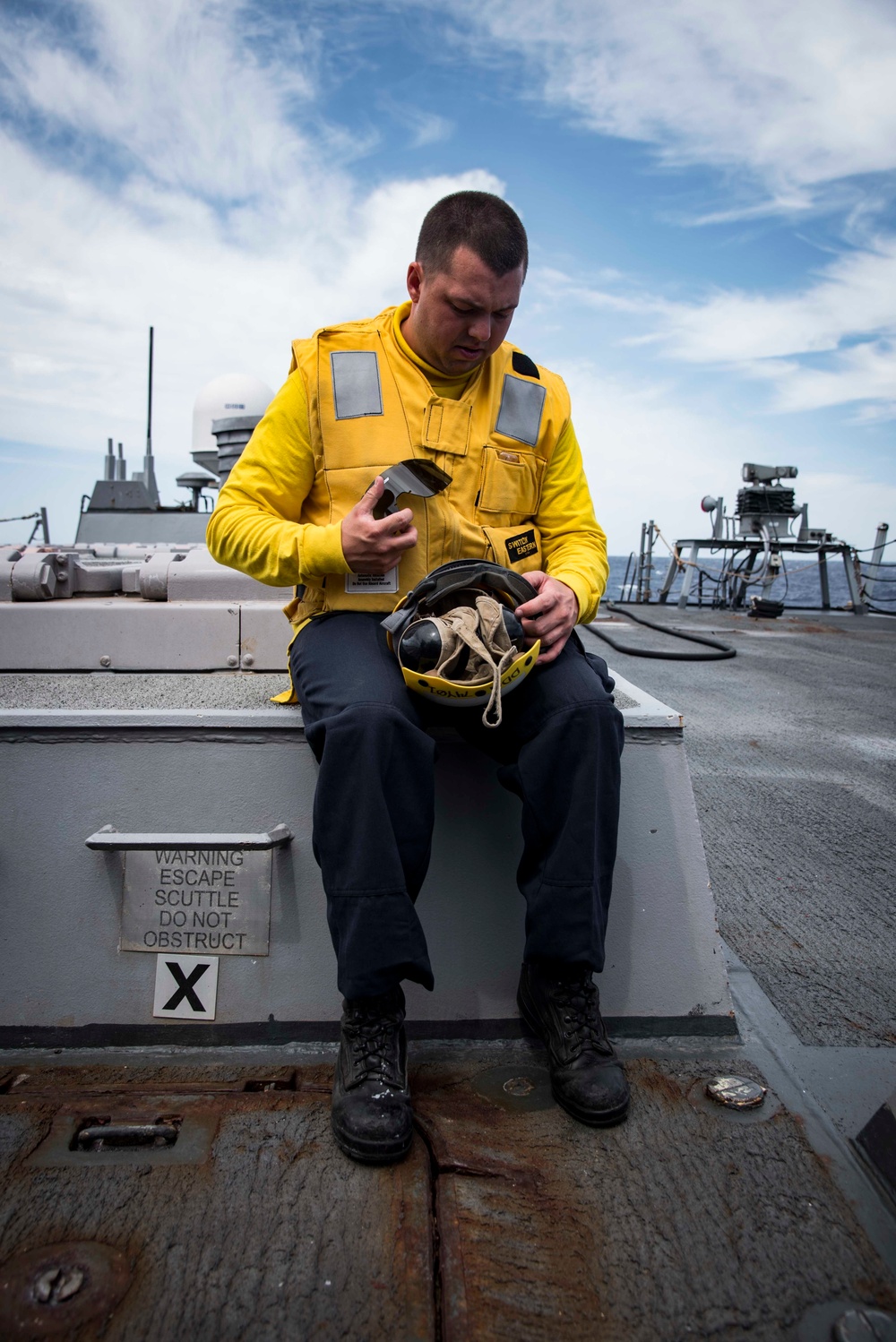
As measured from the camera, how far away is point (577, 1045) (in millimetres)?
1514

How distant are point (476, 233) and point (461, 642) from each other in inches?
32.7

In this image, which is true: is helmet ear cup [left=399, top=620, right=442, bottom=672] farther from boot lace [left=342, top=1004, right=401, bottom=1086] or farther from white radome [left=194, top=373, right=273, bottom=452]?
white radome [left=194, top=373, right=273, bottom=452]

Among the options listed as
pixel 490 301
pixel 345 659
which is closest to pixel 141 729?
pixel 345 659

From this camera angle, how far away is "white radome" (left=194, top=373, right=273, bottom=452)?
6.21 meters

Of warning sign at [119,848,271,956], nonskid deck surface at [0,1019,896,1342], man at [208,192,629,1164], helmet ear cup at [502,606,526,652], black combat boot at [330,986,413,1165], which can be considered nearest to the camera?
nonskid deck surface at [0,1019,896,1342]

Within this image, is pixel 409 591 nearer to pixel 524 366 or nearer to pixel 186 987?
pixel 524 366

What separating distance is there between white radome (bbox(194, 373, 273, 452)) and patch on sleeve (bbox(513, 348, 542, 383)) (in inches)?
175

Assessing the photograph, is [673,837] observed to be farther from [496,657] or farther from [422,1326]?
[422,1326]

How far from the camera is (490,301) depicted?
5.52 feet

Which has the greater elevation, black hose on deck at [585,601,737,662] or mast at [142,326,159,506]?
mast at [142,326,159,506]

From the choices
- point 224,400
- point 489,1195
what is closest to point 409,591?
point 489,1195

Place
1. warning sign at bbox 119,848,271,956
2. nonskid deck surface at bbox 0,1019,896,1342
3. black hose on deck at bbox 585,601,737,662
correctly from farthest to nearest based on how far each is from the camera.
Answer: black hose on deck at bbox 585,601,737,662, warning sign at bbox 119,848,271,956, nonskid deck surface at bbox 0,1019,896,1342

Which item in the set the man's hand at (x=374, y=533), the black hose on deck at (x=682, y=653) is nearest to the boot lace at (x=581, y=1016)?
the man's hand at (x=374, y=533)

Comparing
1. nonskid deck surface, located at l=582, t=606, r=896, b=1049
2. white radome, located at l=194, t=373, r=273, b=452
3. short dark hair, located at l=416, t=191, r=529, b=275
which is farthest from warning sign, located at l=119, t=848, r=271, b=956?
white radome, located at l=194, t=373, r=273, b=452
